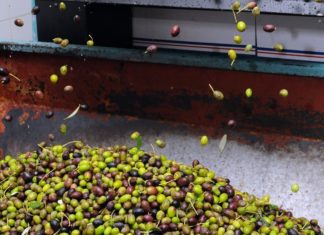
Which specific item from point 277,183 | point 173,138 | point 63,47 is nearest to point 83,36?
point 63,47

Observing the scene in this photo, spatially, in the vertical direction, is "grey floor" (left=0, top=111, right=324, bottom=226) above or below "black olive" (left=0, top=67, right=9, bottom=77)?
below

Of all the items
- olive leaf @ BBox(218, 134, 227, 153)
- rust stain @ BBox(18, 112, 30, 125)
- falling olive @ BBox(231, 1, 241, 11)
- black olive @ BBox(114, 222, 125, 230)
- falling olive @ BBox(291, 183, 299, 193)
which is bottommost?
black olive @ BBox(114, 222, 125, 230)

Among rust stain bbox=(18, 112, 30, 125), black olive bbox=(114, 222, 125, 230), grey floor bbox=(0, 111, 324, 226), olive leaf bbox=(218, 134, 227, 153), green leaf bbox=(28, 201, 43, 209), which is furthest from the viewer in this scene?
→ rust stain bbox=(18, 112, 30, 125)

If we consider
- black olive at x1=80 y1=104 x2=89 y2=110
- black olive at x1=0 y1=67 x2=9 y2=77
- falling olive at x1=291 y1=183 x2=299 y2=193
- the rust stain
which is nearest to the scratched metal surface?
falling olive at x1=291 y1=183 x2=299 y2=193

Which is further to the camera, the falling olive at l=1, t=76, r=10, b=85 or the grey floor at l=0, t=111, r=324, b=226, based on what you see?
the falling olive at l=1, t=76, r=10, b=85

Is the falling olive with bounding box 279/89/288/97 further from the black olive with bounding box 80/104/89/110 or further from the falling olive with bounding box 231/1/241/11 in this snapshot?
the black olive with bounding box 80/104/89/110

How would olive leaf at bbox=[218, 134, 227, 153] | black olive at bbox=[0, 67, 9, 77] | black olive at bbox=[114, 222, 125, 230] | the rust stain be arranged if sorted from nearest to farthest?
black olive at bbox=[114, 222, 125, 230] → olive leaf at bbox=[218, 134, 227, 153] → black olive at bbox=[0, 67, 9, 77] → the rust stain

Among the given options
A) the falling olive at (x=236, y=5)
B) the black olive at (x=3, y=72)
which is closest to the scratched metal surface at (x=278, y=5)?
the falling olive at (x=236, y=5)

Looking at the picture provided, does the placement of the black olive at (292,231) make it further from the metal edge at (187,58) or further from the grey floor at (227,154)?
the metal edge at (187,58)
